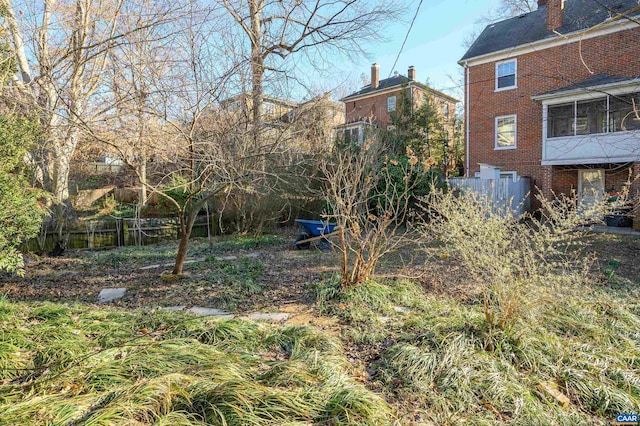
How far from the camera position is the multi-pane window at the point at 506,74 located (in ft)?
48.8

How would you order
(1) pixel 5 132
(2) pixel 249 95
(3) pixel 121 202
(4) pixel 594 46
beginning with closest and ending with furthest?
(1) pixel 5 132
(2) pixel 249 95
(4) pixel 594 46
(3) pixel 121 202

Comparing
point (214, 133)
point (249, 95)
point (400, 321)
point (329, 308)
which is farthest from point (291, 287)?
point (249, 95)

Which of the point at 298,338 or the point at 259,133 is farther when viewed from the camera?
the point at 259,133

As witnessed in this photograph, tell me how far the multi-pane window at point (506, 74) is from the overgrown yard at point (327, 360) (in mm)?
12519

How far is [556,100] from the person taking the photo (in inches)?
517

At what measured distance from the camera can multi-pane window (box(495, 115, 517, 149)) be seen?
14.8 meters

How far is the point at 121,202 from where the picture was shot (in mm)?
16234

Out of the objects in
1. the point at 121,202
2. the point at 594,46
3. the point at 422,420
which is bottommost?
the point at 422,420

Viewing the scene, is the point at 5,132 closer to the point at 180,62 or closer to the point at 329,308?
the point at 180,62

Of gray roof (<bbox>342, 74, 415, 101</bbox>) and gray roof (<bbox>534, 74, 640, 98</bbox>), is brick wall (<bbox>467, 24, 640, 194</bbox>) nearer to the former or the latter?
gray roof (<bbox>534, 74, 640, 98</bbox>)

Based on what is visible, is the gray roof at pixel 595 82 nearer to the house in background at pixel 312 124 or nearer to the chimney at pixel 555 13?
the chimney at pixel 555 13

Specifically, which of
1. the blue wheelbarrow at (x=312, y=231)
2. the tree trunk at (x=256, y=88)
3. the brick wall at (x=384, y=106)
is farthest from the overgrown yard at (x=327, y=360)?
the brick wall at (x=384, y=106)

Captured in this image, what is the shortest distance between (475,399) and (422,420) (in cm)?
52

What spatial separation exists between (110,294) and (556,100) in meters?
15.2
